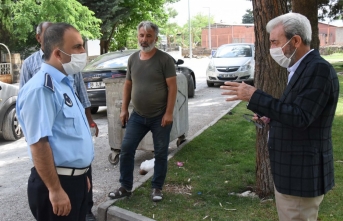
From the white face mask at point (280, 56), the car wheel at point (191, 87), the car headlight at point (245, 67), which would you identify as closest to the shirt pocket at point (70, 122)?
the white face mask at point (280, 56)

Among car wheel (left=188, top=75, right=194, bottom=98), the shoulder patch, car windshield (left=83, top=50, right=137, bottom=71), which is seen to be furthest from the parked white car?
car wheel (left=188, top=75, right=194, bottom=98)

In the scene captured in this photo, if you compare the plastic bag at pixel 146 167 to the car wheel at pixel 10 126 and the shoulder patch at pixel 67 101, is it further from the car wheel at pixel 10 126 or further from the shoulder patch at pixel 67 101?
the car wheel at pixel 10 126

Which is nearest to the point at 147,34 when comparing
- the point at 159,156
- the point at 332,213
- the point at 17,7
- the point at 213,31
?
the point at 159,156

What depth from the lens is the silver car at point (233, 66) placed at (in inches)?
587

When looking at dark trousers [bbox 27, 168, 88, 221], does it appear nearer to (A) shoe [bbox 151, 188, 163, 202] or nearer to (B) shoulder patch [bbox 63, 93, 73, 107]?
(B) shoulder patch [bbox 63, 93, 73, 107]

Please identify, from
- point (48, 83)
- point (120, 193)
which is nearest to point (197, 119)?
point (120, 193)

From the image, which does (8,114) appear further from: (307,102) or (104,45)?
(104,45)

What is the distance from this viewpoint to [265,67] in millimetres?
4281

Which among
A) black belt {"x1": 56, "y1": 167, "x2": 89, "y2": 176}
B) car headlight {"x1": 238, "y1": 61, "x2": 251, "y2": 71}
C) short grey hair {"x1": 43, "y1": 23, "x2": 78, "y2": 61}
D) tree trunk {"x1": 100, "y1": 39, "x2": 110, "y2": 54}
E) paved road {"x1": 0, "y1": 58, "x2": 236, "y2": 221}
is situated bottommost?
paved road {"x1": 0, "y1": 58, "x2": 236, "y2": 221}

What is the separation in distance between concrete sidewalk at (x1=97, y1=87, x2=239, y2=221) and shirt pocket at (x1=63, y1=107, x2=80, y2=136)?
1813 mm

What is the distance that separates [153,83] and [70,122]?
2.15 meters

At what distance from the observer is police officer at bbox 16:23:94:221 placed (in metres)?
2.37

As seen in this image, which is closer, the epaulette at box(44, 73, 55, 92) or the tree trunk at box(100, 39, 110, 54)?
the epaulette at box(44, 73, 55, 92)

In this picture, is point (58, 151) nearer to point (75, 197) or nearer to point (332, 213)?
point (75, 197)
